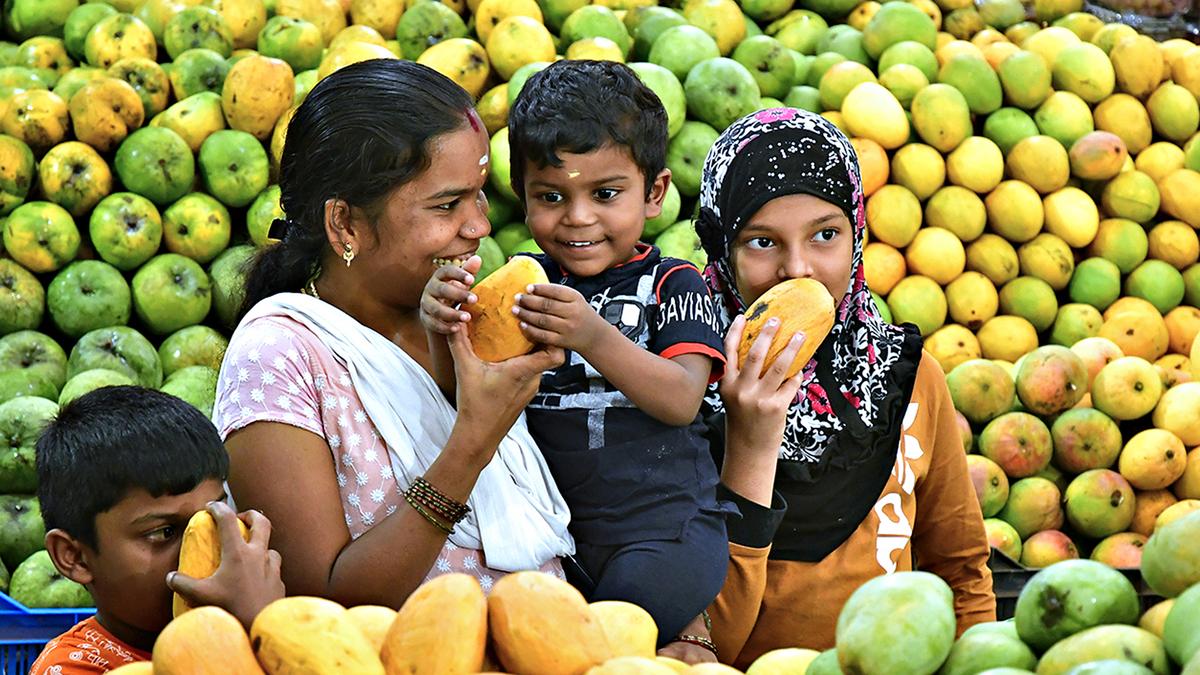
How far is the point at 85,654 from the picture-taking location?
6.62 ft

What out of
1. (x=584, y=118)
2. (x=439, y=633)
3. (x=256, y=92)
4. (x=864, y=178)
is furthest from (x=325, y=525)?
(x=864, y=178)

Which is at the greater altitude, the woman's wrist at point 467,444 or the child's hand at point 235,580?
the woman's wrist at point 467,444

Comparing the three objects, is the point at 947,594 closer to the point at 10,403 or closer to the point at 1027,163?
the point at 10,403

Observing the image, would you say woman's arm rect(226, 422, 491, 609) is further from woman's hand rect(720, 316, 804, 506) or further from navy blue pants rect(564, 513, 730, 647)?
woman's hand rect(720, 316, 804, 506)

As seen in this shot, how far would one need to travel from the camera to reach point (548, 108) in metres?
2.44

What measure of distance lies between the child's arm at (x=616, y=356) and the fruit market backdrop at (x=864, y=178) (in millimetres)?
2088

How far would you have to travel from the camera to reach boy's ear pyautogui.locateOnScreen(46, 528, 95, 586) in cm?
207

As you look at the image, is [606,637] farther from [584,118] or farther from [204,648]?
[584,118]

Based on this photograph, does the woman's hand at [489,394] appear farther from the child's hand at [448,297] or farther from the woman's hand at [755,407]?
the woman's hand at [755,407]

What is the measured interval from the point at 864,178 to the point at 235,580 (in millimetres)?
3858

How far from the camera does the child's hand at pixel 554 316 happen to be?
6.73 ft

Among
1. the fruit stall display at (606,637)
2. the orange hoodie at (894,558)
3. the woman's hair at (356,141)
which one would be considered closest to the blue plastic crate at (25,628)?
the woman's hair at (356,141)

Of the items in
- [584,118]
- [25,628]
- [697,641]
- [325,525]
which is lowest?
[25,628]

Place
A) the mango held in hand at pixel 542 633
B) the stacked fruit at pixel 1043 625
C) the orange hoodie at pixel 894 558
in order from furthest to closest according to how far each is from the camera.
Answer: the orange hoodie at pixel 894 558 < the mango held in hand at pixel 542 633 < the stacked fruit at pixel 1043 625
